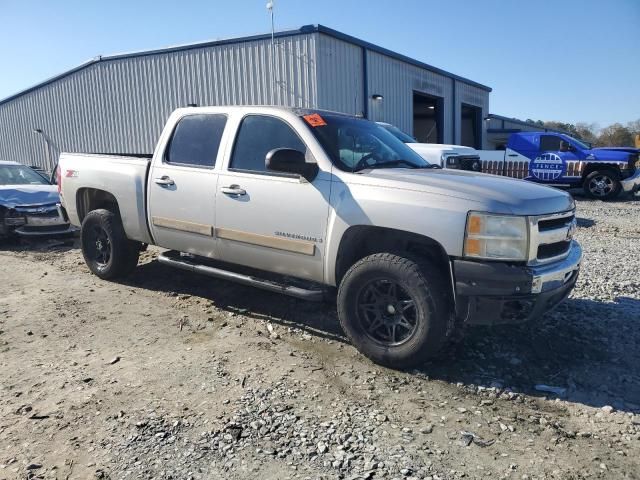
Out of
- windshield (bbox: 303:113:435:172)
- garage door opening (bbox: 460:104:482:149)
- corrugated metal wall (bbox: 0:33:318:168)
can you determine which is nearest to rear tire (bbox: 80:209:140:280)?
windshield (bbox: 303:113:435:172)

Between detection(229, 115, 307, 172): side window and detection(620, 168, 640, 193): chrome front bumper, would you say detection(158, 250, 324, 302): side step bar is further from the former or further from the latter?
detection(620, 168, 640, 193): chrome front bumper

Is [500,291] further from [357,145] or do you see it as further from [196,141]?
[196,141]

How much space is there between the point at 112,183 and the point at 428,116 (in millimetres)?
24442

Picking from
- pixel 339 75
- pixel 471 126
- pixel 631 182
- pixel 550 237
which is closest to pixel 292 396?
pixel 550 237

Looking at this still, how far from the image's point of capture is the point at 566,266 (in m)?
3.78

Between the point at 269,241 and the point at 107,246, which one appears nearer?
the point at 269,241

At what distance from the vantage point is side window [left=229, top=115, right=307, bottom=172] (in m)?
4.53

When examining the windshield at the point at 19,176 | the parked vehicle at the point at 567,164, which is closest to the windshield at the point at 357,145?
the windshield at the point at 19,176

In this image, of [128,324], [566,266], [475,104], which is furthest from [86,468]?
[475,104]

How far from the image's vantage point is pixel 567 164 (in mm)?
15430

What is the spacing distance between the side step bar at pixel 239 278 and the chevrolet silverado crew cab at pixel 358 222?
1 cm

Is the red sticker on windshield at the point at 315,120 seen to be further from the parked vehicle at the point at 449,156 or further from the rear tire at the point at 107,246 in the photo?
the parked vehicle at the point at 449,156

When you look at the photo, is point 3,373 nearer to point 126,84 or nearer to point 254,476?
point 254,476

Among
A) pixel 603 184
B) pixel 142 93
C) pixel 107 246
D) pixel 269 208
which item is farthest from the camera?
pixel 142 93
